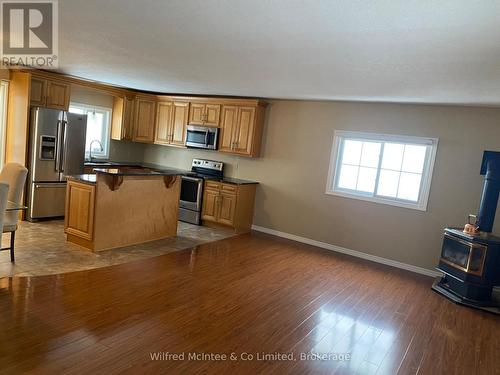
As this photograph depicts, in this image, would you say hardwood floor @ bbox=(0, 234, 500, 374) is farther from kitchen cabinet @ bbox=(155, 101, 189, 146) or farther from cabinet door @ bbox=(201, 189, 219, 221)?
kitchen cabinet @ bbox=(155, 101, 189, 146)

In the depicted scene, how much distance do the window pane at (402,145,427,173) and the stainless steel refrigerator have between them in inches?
197

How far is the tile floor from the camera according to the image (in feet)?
12.1

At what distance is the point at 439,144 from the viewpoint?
16.3 ft

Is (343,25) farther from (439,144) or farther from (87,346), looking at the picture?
(439,144)

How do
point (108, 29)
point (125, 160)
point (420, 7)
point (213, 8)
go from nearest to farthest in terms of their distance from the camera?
point (420, 7) < point (213, 8) < point (108, 29) < point (125, 160)

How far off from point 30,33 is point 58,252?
2.36 metres

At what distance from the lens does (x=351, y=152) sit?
18.7 ft

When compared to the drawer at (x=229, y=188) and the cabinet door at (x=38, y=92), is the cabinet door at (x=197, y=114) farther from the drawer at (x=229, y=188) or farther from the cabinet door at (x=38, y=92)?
the cabinet door at (x=38, y=92)

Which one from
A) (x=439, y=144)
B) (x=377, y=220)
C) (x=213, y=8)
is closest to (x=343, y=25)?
(x=213, y=8)

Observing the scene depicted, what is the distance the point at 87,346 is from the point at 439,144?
479 centimetres

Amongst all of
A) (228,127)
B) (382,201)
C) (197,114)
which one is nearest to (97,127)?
(197,114)

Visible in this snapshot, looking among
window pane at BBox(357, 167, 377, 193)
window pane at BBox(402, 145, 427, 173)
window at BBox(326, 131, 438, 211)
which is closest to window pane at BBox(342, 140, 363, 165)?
window at BBox(326, 131, 438, 211)

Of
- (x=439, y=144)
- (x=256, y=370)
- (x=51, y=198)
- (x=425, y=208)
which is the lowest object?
(x=256, y=370)

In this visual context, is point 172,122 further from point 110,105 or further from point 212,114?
point 110,105
